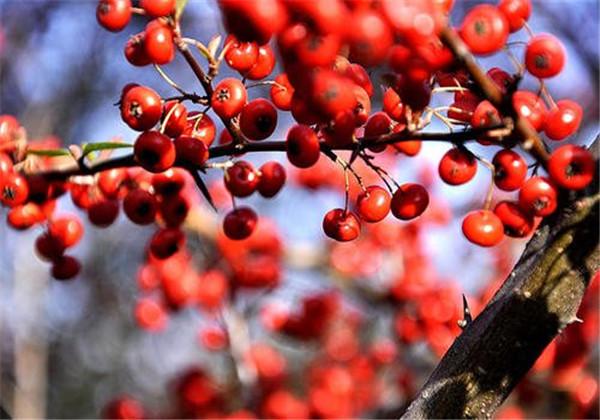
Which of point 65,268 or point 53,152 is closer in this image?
point 53,152

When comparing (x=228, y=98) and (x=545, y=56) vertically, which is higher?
(x=545, y=56)

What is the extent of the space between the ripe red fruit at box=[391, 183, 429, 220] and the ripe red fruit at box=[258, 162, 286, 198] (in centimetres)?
34

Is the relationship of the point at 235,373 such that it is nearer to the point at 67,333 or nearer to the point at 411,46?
the point at 411,46

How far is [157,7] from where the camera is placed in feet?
4.92

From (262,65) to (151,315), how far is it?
2832 mm

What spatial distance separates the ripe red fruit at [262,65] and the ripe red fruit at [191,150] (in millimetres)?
171

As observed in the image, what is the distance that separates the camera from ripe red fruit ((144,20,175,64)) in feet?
5.03

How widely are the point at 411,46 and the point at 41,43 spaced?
7.37 metres

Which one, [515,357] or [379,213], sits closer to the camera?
[515,357]

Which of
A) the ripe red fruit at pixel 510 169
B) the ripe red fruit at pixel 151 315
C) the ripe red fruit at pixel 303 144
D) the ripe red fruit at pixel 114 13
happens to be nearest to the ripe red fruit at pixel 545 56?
the ripe red fruit at pixel 510 169

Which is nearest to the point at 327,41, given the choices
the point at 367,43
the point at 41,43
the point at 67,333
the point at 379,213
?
the point at 367,43

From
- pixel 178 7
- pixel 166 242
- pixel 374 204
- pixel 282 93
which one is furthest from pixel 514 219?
pixel 166 242

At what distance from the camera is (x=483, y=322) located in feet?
4.94

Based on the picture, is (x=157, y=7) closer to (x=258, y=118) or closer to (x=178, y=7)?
Answer: (x=178, y=7)
